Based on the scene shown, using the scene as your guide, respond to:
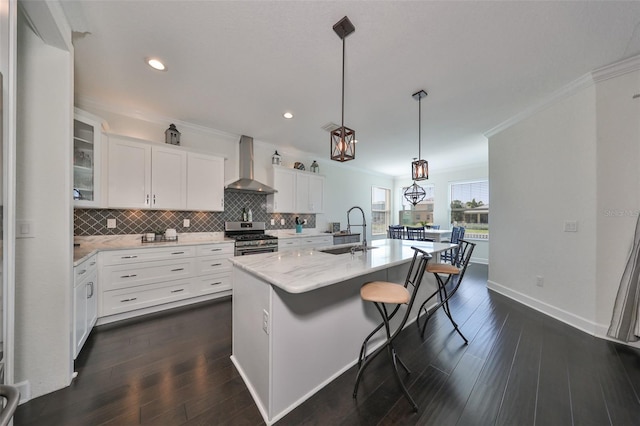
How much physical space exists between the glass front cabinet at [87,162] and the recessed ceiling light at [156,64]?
1.01m

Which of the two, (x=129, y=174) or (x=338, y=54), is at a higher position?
(x=338, y=54)

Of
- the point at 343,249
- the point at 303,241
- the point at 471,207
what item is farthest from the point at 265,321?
the point at 471,207

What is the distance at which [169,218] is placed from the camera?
3.30 meters

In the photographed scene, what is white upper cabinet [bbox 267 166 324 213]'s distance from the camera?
432 centimetres

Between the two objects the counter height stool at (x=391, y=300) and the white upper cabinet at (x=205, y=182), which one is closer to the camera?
the counter height stool at (x=391, y=300)

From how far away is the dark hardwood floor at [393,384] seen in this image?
1358 millimetres

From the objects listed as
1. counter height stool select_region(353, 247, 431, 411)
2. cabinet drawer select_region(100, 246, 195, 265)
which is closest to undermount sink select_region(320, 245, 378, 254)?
counter height stool select_region(353, 247, 431, 411)

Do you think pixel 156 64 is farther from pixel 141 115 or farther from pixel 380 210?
pixel 380 210

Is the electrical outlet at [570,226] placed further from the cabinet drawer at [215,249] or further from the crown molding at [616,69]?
the cabinet drawer at [215,249]

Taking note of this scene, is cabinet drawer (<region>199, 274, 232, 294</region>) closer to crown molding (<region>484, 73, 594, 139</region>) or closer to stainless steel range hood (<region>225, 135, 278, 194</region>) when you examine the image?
stainless steel range hood (<region>225, 135, 278, 194</region>)

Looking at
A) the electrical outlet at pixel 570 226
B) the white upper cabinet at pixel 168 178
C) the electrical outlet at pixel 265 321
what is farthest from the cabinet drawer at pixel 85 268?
the electrical outlet at pixel 570 226

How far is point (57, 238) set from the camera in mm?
1528

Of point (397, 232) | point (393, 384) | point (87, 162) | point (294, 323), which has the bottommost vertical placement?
point (393, 384)

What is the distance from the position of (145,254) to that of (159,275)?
1.02 feet
